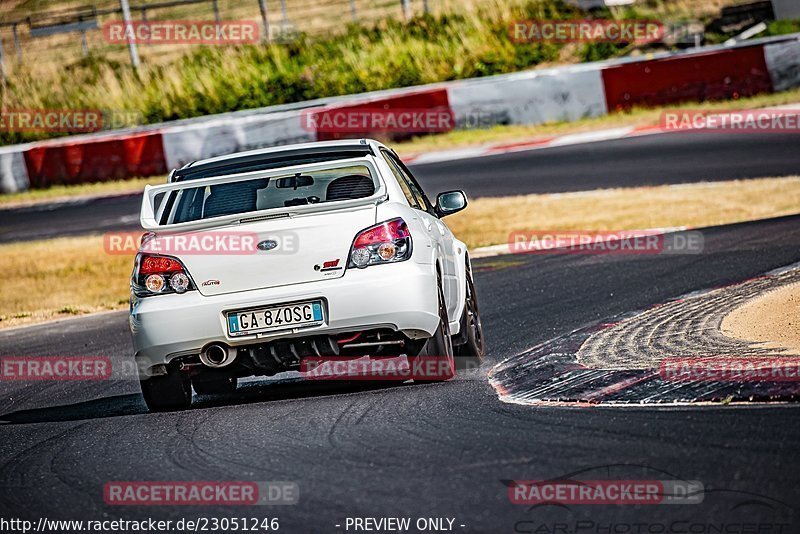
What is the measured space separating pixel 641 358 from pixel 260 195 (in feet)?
7.43

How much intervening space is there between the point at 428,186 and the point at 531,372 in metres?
12.3

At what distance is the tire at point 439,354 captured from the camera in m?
7.04

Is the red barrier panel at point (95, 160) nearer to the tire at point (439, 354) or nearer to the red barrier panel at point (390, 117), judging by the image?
the red barrier panel at point (390, 117)

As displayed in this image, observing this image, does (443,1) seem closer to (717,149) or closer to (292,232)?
(717,149)

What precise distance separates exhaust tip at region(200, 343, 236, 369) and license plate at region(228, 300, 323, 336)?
148 millimetres

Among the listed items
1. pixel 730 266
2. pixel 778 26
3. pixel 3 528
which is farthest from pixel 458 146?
pixel 3 528

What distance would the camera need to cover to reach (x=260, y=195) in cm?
743

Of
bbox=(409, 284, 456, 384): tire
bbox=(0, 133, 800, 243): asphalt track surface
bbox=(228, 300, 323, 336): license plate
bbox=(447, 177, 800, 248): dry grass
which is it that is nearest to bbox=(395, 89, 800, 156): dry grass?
bbox=(0, 133, 800, 243): asphalt track surface

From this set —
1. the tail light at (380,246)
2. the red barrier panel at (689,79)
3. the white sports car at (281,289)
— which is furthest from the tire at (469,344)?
the red barrier panel at (689,79)

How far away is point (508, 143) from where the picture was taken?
23219mm

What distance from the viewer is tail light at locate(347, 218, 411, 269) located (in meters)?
6.84

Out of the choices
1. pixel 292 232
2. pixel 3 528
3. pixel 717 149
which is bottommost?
pixel 717 149

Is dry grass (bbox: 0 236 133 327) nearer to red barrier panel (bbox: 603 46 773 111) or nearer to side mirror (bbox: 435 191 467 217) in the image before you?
side mirror (bbox: 435 191 467 217)

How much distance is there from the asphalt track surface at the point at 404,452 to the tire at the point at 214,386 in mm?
100
